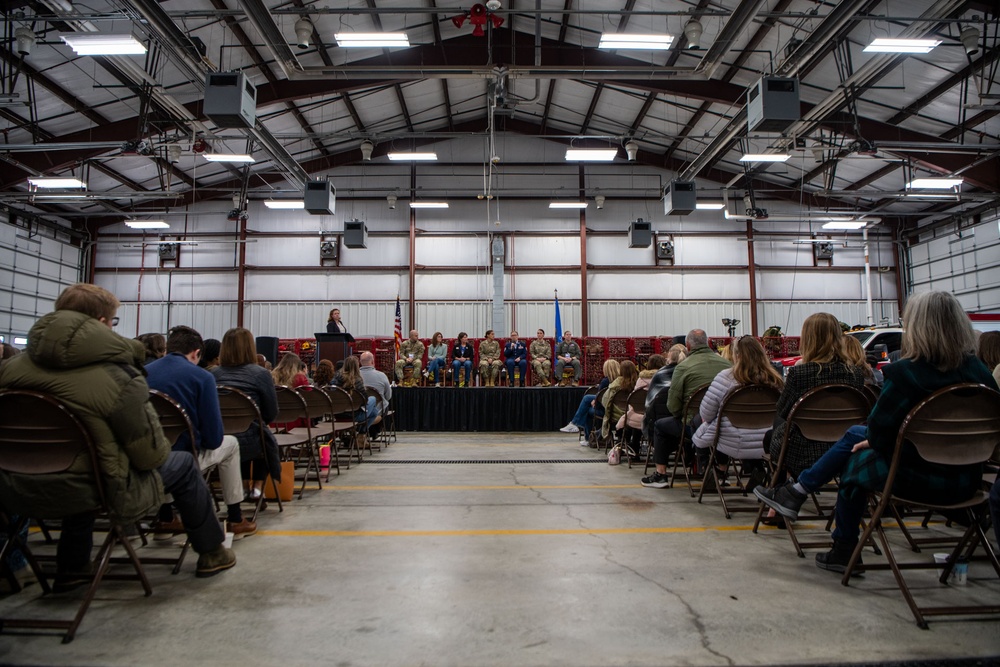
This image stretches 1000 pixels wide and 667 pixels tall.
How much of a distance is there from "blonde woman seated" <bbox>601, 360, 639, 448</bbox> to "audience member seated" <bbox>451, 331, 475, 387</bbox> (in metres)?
6.02

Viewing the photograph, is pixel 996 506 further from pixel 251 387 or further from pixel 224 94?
pixel 224 94

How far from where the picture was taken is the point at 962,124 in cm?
1098

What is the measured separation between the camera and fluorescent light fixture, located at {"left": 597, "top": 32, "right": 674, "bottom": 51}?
7.89 m

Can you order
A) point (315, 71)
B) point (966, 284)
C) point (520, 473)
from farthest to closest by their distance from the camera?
point (966, 284) → point (315, 71) → point (520, 473)

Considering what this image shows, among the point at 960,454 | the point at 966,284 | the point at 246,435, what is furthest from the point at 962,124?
the point at 246,435

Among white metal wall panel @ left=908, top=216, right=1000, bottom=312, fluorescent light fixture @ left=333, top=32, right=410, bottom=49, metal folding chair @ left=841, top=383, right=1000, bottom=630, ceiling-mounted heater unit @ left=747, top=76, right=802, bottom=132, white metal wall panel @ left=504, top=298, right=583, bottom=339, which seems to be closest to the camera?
metal folding chair @ left=841, top=383, right=1000, bottom=630

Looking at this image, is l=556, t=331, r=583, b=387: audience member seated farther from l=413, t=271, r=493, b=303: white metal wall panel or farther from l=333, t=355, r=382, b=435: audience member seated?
l=333, t=355, r=382, b=435: audience member seated

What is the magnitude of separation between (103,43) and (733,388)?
8635 millimetres

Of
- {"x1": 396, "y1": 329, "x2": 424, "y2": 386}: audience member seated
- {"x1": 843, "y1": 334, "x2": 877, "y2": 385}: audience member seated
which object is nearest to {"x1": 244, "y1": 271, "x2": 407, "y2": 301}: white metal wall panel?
{"x1": 396, "y1": 329, "x2": 424, "y2": 386}: audience member seated

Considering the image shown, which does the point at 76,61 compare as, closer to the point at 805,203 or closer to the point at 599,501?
the point at 599,501

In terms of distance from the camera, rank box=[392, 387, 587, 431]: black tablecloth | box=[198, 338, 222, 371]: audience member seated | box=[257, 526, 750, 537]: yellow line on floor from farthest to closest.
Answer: box=[392, 387, 587, 431]: black tablecloth
box=[198, 338, 222, 371]: audience member seated
box=[257, 526, 750, 537]: yellow line on floor

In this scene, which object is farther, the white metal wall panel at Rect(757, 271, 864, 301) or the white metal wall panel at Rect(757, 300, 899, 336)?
the white metal wall panel at Rect(757, 271, 864, 301)

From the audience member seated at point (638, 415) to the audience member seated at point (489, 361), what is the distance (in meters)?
6.76

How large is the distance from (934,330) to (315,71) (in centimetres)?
1086
